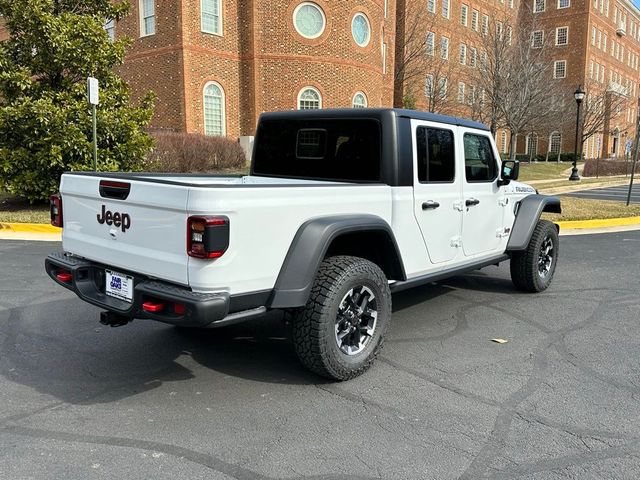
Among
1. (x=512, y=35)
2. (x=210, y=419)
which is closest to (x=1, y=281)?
(x=210, y=419)

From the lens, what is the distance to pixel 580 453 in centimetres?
297

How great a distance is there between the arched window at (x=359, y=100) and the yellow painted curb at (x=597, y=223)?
15.2m

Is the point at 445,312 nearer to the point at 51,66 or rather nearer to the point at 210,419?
the point at 210,419

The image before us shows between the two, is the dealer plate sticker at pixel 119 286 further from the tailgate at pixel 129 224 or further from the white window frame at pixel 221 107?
the white window frame at pixel 221 107

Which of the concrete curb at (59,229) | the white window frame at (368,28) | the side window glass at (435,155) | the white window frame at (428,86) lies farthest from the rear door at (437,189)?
the white window frame at (428,86)

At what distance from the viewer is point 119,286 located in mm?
3613

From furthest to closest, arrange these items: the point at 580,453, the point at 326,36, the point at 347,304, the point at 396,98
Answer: the point at 396,98 < the point at 326,36 < the point at 347,304 < the point at 580,453

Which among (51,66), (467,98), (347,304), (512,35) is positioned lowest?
(347,304)

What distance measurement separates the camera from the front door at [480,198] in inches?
199

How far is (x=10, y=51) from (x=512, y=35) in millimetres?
23855

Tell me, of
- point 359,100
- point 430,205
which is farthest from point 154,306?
point 359,100

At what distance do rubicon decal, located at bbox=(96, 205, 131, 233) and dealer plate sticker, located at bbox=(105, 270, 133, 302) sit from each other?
0.31 m

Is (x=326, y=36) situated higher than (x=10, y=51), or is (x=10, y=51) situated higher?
(x=326, y=36)

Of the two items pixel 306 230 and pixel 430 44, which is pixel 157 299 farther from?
pixel 430 44
